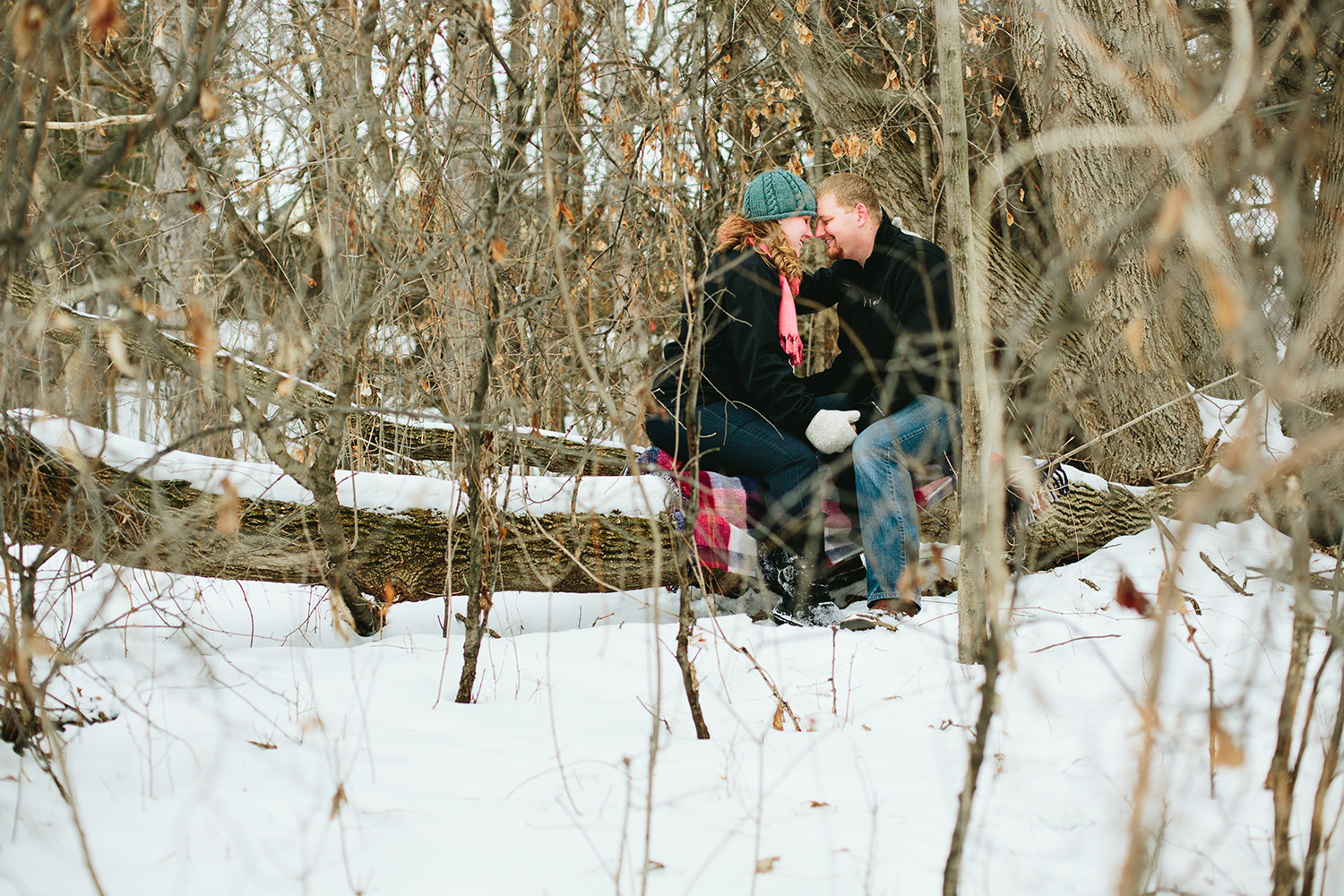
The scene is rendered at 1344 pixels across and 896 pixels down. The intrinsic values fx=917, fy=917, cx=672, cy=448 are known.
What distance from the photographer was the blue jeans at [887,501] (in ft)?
10.3

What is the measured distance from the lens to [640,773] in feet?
5.73

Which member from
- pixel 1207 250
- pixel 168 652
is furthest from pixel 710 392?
pixel 1207 250

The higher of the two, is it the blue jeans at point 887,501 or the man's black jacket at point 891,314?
the man's black jacket at point 891,314

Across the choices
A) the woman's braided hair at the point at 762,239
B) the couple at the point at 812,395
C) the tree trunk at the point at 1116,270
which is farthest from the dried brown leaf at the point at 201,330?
the tree trunk at the point at 1116,270

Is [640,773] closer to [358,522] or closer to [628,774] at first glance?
[628,774]

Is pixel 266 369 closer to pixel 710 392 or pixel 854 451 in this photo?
pixel 710 392

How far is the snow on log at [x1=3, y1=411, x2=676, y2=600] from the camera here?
2.54 meters

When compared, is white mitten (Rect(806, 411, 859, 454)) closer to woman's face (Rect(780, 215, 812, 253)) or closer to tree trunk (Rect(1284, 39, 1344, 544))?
woman's face (Rect(780, 215, 812, 253))

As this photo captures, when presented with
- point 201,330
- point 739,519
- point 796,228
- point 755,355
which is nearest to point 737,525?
point 739,519

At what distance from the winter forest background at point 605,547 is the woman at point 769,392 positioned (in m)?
0.29

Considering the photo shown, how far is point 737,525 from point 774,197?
119 centimetres

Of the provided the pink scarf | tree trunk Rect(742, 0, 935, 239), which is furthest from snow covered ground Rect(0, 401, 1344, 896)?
tree trunk Rect(742, 0, 935, 239)

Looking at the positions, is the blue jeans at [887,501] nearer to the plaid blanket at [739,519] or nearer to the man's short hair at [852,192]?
the plaid blanket at [739,519]

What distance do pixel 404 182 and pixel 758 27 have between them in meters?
2.37
